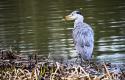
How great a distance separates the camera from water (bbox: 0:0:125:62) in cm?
1377

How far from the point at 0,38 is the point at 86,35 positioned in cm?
580

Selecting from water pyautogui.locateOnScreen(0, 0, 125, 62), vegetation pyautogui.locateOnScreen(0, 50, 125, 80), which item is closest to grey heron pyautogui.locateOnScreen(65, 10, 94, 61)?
vegetation pyautogui.locateOnScreen(0, 50, 125, 80)

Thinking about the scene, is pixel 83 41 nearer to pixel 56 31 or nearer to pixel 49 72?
pixel 49 72

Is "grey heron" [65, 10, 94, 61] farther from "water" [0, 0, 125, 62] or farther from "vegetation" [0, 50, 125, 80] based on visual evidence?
"water" [0, 0, 125, 62]

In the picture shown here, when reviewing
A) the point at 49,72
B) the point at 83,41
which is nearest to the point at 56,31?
the point at 83,41

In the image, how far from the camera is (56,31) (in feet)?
56.1

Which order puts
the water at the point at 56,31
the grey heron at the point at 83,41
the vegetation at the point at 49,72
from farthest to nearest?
the water at the point at 56,31, the grey heron at the point at 83,41, the vegetation at the point at 49,72

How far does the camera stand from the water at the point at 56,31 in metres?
13.8

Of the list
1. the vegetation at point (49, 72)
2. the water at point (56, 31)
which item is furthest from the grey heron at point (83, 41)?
the water at point (56, 31)

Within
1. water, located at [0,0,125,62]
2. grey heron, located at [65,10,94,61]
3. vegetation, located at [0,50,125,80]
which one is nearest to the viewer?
vegetation, located at [0,50,125,80]

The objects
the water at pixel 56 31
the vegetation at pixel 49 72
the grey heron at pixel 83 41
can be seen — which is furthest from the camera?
the water at pixel 56 31

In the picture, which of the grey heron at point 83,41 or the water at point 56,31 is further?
the water at point 56,31

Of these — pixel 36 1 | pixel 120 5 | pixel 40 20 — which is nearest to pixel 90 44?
pixel 40 20

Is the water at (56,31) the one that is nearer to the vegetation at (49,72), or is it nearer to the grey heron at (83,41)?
the grey heron at (83,41)
